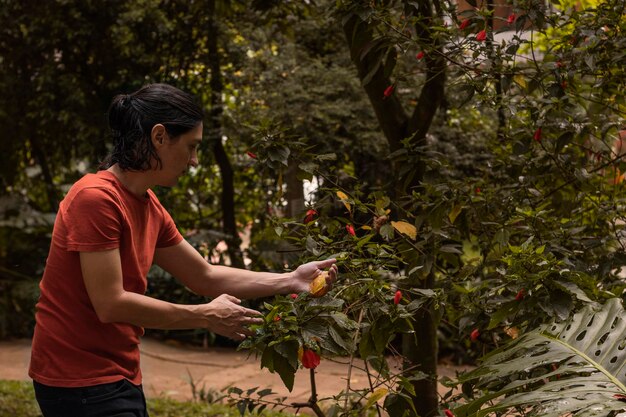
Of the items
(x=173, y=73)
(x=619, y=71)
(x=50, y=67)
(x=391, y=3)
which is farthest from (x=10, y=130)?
(x=619, y=71)

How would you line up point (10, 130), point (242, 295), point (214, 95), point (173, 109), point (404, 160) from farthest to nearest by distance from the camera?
1. point (10, 130)
2. point (214, 95)
3. point (404, 160)
4. point (242, 295)
5. point (173, 109)

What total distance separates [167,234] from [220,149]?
594 cm

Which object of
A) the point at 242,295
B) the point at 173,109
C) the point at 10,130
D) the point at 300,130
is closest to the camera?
the point at 173,109

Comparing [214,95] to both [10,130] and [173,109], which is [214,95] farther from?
[173,109]

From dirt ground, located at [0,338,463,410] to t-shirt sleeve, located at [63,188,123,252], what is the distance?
3.96 metres

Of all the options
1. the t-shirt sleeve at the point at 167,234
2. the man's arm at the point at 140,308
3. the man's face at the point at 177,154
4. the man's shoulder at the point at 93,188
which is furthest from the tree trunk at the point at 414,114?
the man's shoulder at the point at 93,188

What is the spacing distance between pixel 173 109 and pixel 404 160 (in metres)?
1.42

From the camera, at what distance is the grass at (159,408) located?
615 cm

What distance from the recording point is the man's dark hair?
2822mm

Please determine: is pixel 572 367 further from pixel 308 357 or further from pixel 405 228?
pixel 405 228

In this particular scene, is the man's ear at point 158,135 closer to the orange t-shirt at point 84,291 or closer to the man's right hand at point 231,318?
the orange t-shirt at point 84,291

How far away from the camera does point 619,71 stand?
161 inches

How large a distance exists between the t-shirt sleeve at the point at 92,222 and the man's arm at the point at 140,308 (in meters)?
0.03

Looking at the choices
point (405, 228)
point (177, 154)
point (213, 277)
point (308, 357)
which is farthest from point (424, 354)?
point (177, 154)
